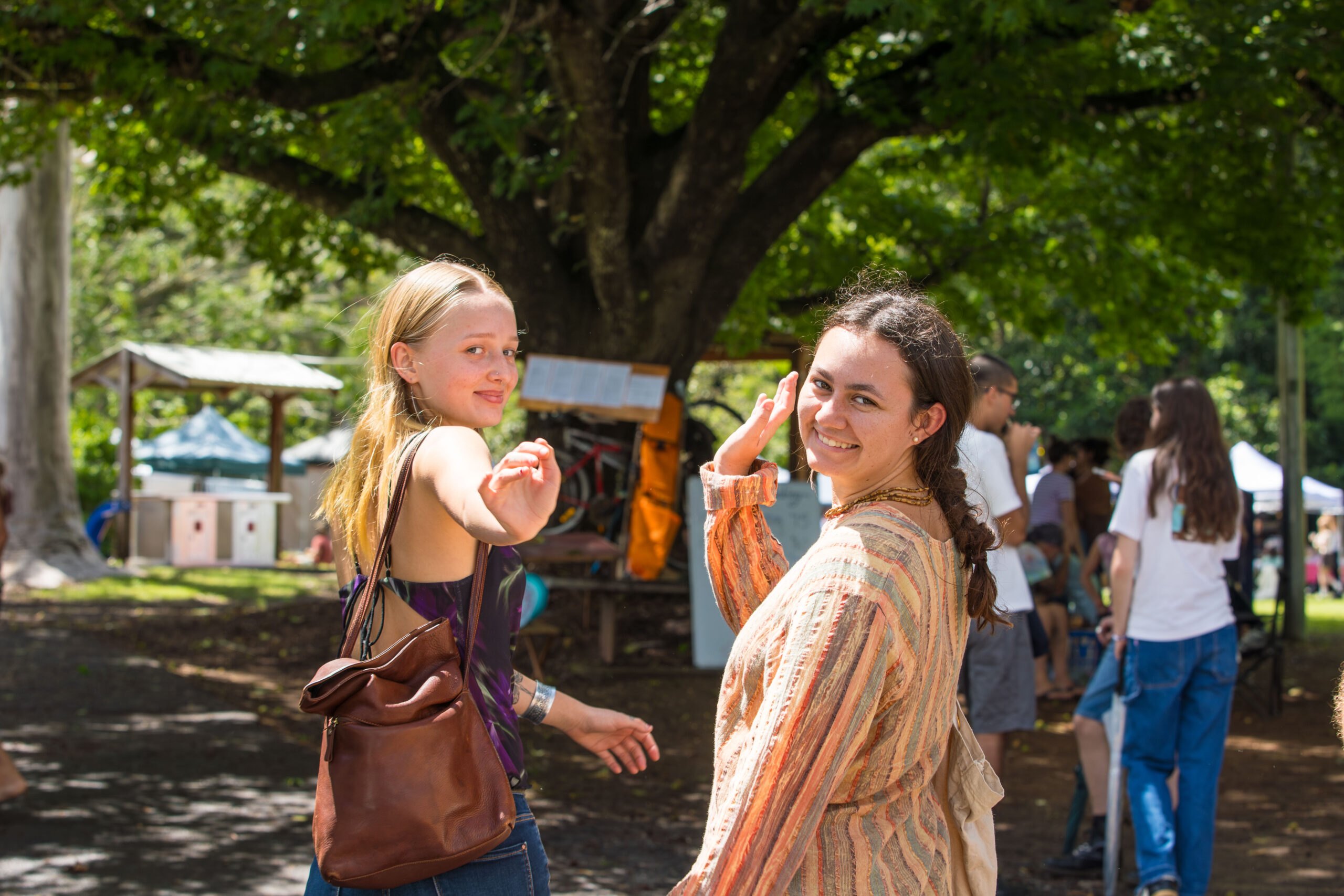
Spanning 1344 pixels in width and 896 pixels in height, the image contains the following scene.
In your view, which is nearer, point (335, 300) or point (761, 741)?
point (761, 741)

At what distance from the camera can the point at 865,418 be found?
1864 mm

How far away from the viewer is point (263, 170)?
10.1 meters

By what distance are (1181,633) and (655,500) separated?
6131 mm

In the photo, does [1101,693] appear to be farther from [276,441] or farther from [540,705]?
[276,441]

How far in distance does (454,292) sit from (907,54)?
8.17 meters

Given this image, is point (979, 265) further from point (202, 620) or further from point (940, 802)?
point (940, 802)

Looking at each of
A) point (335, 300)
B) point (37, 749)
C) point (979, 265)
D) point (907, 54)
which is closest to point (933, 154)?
point (907, 54)

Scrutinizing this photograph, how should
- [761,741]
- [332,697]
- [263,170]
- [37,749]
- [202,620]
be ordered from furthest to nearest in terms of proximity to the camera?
[202,620] → [263,170] → [37,749] → [332,697] → [761,741]

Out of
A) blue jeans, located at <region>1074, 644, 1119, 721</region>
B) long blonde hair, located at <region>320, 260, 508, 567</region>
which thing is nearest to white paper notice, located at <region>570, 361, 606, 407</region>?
blue jeans, located at <region>1074, 644, 1119, 721</region>

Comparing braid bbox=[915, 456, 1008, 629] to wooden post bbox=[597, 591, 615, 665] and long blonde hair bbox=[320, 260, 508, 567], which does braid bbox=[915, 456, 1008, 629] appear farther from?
wooden post bbox=[597, 591, 615, 665]

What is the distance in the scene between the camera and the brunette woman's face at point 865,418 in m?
1.87

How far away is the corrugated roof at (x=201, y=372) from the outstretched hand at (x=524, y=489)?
19319 mm

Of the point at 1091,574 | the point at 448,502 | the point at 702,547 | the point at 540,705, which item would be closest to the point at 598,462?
the point at 702,547

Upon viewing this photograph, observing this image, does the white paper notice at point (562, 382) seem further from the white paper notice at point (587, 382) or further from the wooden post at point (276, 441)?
the wooden post at point (276, 441)
